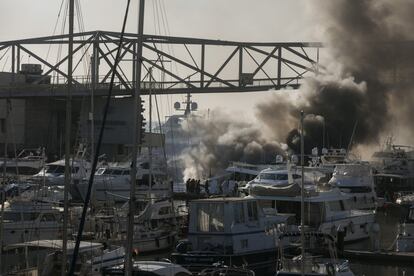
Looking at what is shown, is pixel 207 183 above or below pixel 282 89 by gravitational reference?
below

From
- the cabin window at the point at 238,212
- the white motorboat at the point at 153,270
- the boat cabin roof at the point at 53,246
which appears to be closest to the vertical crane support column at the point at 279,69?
the cabin window at the point at 238,212

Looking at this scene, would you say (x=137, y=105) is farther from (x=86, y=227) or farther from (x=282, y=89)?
(x=282, y=89)

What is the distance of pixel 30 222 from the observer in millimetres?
37969

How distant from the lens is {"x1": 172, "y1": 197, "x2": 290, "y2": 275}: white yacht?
32.0 meters

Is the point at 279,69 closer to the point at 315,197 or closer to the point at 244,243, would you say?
the point at 315,197

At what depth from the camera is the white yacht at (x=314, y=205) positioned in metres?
39.3

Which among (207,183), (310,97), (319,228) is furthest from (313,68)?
(319,228)

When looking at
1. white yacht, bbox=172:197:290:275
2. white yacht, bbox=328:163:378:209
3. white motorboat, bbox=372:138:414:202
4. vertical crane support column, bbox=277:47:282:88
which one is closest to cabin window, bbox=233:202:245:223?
white yacht, bbox=172:197:290:275

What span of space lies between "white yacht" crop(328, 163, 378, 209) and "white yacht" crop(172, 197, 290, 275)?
80.5 feet

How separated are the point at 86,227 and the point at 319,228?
10172 mm

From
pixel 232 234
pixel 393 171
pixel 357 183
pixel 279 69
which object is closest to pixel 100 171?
pixel 357 183

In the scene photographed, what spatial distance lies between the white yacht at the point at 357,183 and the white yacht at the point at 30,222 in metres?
23.7

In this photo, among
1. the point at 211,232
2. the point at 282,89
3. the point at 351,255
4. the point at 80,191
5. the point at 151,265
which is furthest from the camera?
the point at 282,89

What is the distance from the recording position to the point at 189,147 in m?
102
